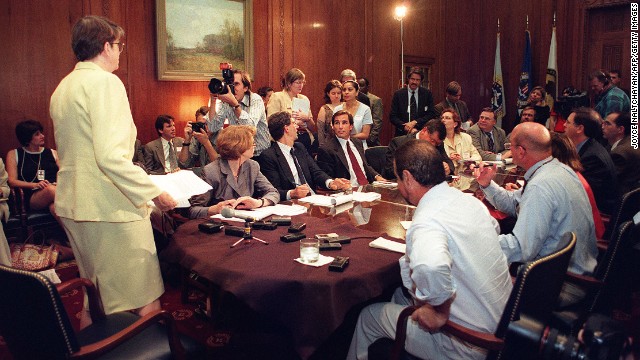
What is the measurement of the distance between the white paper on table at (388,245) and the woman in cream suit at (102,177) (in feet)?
3.09

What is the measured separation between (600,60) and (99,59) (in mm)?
8810

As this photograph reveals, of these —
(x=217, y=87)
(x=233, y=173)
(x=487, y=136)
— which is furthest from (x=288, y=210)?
(x=487, y=136)

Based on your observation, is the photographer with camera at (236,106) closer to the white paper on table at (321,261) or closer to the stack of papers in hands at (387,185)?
the stack of papers in hands at (387,185)

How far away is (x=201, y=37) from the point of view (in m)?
6.61

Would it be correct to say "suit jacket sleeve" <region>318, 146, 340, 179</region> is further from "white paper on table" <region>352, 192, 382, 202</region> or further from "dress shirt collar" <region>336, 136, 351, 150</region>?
"white paper on table" <region>352, 192, 382, 202</region>

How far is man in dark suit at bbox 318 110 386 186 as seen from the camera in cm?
465

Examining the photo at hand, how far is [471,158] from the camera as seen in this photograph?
5613 mm

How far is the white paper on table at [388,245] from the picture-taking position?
2.40 m

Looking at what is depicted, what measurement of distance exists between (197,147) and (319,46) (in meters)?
3.27

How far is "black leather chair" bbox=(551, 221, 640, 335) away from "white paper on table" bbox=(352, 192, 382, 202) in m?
1.44

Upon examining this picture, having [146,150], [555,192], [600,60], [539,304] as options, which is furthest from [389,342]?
[600,60]

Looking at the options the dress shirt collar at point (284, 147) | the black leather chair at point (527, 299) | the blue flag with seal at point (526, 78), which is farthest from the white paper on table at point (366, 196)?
the blue flag with seal at point (526, 78)

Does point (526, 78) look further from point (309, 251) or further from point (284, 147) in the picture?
point (309, 251)

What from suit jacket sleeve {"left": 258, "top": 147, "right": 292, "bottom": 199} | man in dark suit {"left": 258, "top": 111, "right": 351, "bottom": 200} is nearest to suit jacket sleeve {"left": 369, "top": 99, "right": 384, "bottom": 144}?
man in dark suit {"left": 258, "top": 111, "right": 351, "bottom": 200}
